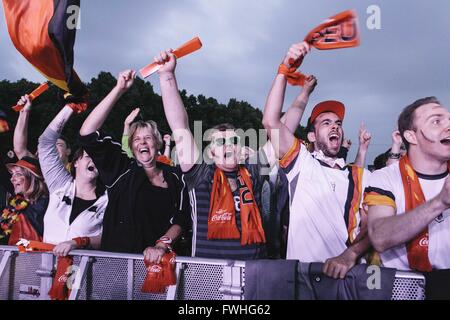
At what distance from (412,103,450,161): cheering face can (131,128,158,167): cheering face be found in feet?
5.42

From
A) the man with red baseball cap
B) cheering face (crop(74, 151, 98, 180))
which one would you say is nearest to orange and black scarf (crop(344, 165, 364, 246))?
the man with red baseball cap

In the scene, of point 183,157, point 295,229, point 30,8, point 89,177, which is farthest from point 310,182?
point 30,8

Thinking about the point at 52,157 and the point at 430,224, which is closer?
the point at 430,224

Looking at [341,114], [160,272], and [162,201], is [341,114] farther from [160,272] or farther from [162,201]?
[160,272]

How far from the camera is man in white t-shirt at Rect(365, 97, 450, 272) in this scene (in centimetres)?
210

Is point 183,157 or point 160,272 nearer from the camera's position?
point 160,272

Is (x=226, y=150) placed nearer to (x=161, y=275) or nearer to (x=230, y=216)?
(x=230, y=216)

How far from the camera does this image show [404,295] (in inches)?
77.4

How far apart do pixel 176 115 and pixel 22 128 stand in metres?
1.75

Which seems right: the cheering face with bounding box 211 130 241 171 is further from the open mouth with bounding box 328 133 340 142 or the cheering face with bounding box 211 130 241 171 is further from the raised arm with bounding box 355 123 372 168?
the raised arm with bounding box 355 123 372 168

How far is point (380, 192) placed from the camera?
7.14ft

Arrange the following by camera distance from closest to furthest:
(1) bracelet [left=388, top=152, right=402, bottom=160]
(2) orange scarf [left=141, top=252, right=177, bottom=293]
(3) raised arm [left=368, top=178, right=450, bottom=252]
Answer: (3) raised arm [left=368, top=178, right=450, bottom=252], (2) orange scarf [left=141, top=252, right=177, bottom=293], (1) bracelet [left=388, top=152, right=402, bottom=160]

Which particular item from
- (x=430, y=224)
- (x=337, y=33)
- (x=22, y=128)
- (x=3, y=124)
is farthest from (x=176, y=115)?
(x=3, y=124)

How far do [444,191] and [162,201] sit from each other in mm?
1741
